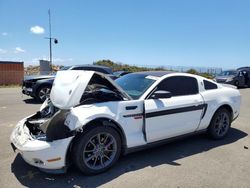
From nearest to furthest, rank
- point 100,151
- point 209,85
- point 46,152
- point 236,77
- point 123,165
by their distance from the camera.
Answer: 1. point 46,152
2. point 100,151
3. point 123,165
4. point 209,85
5. point 236,77

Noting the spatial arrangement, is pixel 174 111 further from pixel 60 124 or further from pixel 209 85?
pixel 60 124

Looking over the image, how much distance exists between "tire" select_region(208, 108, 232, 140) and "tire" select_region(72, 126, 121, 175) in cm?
237

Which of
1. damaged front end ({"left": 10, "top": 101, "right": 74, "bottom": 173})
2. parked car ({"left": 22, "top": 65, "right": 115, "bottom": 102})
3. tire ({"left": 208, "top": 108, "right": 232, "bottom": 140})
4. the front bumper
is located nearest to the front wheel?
parked car ({"left": 22, "top": 65, "right": 115, "bottom": 102})

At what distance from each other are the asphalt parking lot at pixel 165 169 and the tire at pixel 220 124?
7.9 inches

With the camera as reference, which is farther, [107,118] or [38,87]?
[38,87]

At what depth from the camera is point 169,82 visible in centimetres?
465

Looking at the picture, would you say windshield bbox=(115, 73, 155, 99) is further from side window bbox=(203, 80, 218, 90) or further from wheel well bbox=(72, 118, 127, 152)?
side window bbox=(203, 80, 218, 90)

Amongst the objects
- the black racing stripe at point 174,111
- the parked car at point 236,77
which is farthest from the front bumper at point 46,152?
the parked car at point 236,77

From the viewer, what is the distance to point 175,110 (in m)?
4.40

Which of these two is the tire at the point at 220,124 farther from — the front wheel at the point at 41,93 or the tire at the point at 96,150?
the front wheel at the point at 41,93

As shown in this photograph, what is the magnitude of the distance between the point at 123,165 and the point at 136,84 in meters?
1.53

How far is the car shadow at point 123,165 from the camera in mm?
3436

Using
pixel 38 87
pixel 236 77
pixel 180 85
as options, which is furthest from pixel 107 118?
pixel 236 77

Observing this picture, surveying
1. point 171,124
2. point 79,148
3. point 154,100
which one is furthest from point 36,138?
point 171,124
